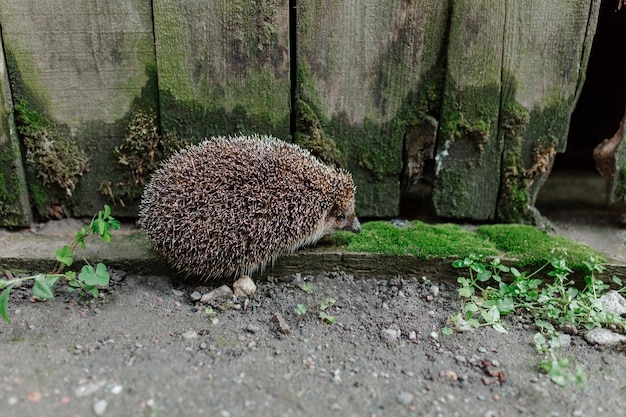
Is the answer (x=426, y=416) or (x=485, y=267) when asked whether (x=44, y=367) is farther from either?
(x=485, y=267)

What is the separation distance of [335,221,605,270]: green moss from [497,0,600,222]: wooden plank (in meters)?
0.37

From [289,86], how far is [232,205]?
1.03 m

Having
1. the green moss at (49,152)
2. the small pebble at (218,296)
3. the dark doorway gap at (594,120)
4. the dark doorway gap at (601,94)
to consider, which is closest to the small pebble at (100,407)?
the small pebble at (218,296)

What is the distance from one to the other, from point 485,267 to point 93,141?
308 cm

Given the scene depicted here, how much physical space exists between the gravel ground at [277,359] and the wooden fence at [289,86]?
989mm

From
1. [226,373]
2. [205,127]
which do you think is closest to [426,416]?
[226,373]

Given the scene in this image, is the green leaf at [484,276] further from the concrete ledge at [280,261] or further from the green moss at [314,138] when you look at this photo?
the green moss at [314,138]

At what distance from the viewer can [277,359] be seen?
2.91 m

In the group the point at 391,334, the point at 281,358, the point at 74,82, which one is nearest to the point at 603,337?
the point at 391,334

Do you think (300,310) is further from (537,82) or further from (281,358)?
(537,82)

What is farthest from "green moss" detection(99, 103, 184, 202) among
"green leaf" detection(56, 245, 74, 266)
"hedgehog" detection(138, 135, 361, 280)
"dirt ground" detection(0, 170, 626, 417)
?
"green leaf" detection(56, 245, 74, 266)

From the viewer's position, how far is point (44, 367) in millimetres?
2750

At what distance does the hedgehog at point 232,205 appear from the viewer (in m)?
3.44

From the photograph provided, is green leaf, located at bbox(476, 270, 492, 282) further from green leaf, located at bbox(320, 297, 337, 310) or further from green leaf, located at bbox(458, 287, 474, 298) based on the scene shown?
green leaf, located at bbox(320, 297, 337, 310)
